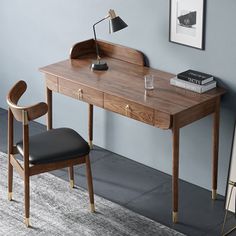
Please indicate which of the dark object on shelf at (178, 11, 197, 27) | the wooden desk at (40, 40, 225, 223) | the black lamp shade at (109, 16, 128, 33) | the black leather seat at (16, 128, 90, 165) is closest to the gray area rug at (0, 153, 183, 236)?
the wooden desk at (40, 40, 225, 223)

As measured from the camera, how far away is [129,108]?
4250mm

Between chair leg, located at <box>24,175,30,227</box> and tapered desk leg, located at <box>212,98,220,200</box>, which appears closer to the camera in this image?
chair leg, located at <box>24,175,30,227</box>

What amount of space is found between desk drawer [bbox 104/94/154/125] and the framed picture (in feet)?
1.89

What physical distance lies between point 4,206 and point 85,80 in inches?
37.7

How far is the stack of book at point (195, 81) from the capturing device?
14.2 ft

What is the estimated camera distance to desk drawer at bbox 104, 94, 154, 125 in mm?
4172

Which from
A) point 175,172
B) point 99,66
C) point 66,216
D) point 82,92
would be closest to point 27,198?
point 66,216

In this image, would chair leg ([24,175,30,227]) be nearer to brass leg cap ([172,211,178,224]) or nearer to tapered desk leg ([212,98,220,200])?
brass leg cap ([172,211,178,224])

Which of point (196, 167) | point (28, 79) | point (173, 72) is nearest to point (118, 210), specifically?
point (196, 167)

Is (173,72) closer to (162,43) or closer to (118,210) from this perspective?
(162,43)

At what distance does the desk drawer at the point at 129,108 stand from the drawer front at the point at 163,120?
36mm

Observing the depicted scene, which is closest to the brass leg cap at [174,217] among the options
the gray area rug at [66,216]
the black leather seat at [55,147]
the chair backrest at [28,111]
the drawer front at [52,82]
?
the gray area rug at [66,216]

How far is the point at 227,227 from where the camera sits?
4266mm

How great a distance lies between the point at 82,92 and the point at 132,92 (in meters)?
0.37
